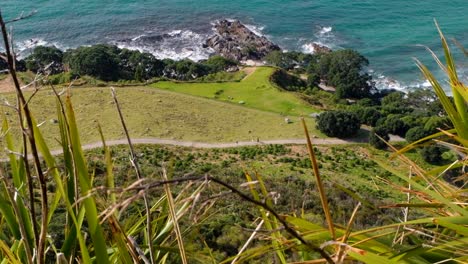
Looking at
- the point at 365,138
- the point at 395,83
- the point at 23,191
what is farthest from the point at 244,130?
the point at 23,191

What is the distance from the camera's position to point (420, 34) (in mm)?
48219

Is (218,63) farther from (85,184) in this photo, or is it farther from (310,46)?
(85,184)

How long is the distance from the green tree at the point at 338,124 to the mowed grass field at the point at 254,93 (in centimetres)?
342

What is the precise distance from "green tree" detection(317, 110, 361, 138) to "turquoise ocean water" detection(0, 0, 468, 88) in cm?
1395

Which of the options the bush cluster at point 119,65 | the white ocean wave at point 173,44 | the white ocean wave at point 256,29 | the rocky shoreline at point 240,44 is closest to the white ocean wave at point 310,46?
the rocky shoreline at point 240,44

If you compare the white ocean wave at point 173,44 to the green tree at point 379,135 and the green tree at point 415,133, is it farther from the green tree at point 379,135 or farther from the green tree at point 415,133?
the green tree at point 415,133

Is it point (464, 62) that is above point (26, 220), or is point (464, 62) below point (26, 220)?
below

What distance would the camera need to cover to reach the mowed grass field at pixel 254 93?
111ft

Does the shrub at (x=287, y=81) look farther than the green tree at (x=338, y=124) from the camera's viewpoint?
Yes

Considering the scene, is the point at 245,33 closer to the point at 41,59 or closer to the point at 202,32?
the point at 202,32

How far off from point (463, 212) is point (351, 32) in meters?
50.4

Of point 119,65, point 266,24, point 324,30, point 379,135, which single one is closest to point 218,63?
point 119,65

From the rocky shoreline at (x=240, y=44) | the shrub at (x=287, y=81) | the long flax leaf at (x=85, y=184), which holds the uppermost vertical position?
the long flax leaf at (x=85, y=184)

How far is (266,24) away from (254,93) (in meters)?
17.5
